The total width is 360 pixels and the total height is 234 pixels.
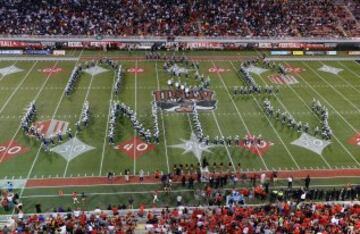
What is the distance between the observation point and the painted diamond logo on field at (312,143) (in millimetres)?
24500

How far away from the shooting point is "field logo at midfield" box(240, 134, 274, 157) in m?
24.1

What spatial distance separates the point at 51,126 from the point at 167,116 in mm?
6603

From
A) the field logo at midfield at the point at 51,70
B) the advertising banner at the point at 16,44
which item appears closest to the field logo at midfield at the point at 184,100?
the field logo at midfield at the point at 51,70

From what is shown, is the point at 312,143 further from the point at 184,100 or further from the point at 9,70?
the point at 9,70

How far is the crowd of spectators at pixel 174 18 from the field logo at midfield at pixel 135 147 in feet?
67.2

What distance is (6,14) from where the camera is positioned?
43719 mm

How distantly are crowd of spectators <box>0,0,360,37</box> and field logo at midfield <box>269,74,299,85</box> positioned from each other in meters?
10.1

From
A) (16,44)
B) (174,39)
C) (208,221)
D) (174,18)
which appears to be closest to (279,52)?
(174,39)

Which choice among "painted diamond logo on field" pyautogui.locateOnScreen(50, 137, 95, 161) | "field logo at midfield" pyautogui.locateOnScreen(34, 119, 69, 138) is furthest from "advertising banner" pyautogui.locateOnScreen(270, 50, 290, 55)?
"painted diamond logo on field" pyautogui.locateOnScreen(50, 137, 95, 161)

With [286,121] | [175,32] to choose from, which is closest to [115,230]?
[286,121]

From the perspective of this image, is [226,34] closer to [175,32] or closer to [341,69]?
[175,32]

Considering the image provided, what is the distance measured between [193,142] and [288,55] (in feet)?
65.1

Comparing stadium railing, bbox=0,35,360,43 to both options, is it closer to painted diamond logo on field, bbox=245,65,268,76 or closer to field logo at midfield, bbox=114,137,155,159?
painted diamond logo on field, bbox=245,65,268,76

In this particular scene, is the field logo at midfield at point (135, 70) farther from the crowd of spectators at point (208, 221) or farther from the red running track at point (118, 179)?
the crowd of spectators at point (208, 221)
